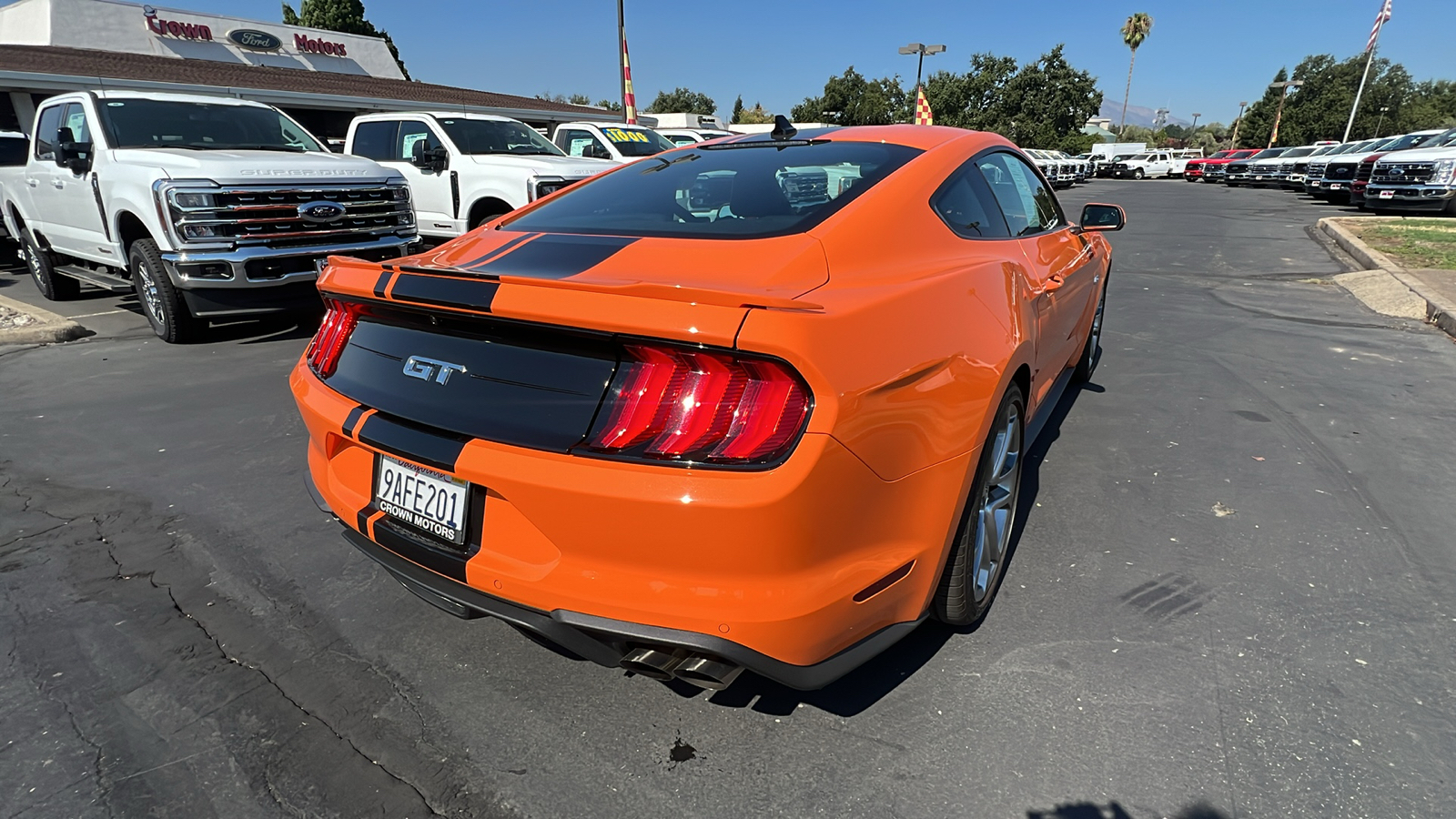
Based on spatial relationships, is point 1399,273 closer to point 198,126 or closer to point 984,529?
point 984,529

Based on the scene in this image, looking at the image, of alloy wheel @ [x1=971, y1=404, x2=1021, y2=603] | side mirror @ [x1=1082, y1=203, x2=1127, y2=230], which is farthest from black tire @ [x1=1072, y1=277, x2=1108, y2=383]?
alloy wheel @ [x1=971, y1=404, x2=1021, y2=603]

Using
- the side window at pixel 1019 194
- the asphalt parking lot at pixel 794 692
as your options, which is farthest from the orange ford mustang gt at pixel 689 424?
the side window at pixel 1019 194

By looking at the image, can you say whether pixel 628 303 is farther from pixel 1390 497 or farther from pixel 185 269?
pixel 185 269

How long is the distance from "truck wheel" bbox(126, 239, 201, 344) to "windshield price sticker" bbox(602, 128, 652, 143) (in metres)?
7.97

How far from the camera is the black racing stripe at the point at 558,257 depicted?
1.92 meters

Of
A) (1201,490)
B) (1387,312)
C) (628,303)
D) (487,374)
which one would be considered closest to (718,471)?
(628,303)

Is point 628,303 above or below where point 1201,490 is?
above

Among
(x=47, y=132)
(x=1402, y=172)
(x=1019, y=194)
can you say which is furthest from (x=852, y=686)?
(x=1402, y=172)

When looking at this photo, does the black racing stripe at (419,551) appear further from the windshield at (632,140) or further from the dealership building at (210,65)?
the dealership building at (210,65)

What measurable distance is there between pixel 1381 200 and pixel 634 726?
23.0m

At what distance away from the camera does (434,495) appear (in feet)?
6.36

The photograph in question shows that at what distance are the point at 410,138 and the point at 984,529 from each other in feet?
30.9

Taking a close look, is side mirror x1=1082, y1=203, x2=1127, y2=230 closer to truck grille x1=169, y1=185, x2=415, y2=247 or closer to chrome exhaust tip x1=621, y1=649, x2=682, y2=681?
→ chrome exhaust tip x1=621, y1=649, x2=682, y2=681

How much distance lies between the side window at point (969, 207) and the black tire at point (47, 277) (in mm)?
9375
